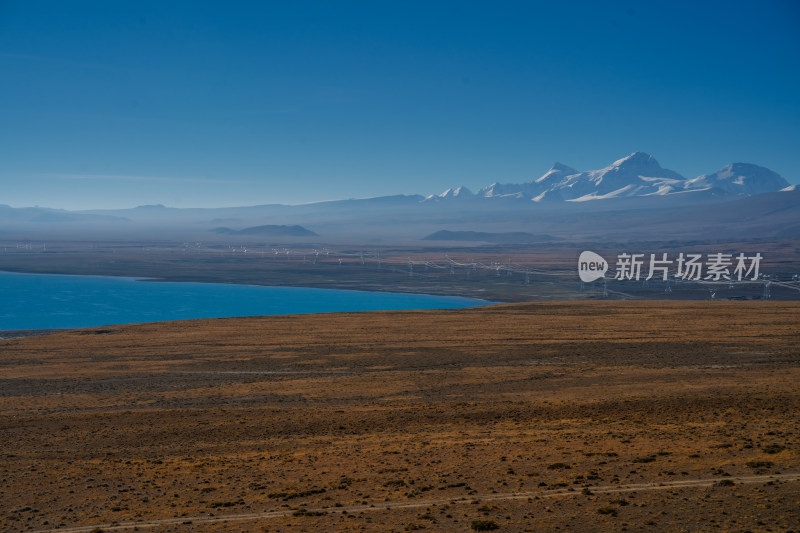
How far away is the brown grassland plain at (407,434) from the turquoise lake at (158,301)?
30424 mm

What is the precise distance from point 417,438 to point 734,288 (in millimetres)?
72173

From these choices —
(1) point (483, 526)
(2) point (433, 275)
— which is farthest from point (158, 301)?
(1) point (483, 526)

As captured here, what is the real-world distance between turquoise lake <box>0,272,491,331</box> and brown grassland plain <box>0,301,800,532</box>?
99.8 ft

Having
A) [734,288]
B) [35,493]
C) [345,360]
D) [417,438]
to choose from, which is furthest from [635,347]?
[734,288]

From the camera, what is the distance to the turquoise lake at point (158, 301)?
2355 inches

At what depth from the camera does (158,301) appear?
7356cm

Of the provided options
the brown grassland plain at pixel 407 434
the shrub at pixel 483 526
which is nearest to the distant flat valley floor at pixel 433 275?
the brown grassland plain at pixel 407 434

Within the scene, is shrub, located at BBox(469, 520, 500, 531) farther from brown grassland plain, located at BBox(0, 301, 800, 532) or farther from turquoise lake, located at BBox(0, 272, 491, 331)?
turquoise lake, located at BBox(0, 272, 491, 331)

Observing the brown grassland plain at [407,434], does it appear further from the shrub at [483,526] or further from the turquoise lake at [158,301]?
the turquoise lake at [158,301]

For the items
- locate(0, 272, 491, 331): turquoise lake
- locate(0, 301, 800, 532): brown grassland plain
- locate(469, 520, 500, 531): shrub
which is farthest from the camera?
locate(0, 272, 491, 331): turquoise lake

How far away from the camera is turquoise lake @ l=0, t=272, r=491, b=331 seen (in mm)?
59812

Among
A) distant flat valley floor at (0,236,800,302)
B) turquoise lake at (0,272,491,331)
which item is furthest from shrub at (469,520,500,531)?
distant flat valley floor at (0,236,800,302)

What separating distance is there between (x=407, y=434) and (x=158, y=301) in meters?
64.6

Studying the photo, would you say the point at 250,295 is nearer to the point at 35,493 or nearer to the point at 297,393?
the point at 297,393
